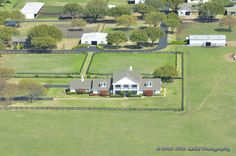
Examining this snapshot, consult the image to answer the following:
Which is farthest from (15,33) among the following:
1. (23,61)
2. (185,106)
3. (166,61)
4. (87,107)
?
(185,106)

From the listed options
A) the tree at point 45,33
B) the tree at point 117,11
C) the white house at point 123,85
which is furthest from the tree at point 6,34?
the white house at point 123,85

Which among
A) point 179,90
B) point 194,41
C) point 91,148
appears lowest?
point 91,148

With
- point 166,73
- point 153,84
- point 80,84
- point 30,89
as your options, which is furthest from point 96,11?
point 30,89

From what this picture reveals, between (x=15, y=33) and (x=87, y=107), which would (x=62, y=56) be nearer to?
(x=15, y=33)

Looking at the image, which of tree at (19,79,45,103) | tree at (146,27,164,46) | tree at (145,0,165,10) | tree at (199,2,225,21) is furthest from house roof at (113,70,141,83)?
tree at (145,0,165,10)

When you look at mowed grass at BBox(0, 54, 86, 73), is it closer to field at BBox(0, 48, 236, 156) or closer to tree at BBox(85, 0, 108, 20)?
field at BBox(0, 48, 236, 156)

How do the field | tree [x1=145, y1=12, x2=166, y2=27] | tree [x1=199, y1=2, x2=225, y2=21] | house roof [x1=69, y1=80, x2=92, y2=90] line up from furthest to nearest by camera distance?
tree [x1=199, y1=2, x2=225, y2=21] < tree [x1=145, y1=12, x2=166, y2=27] < house roof [x1=69, y1=80, x2=92, y2=90] < the field
